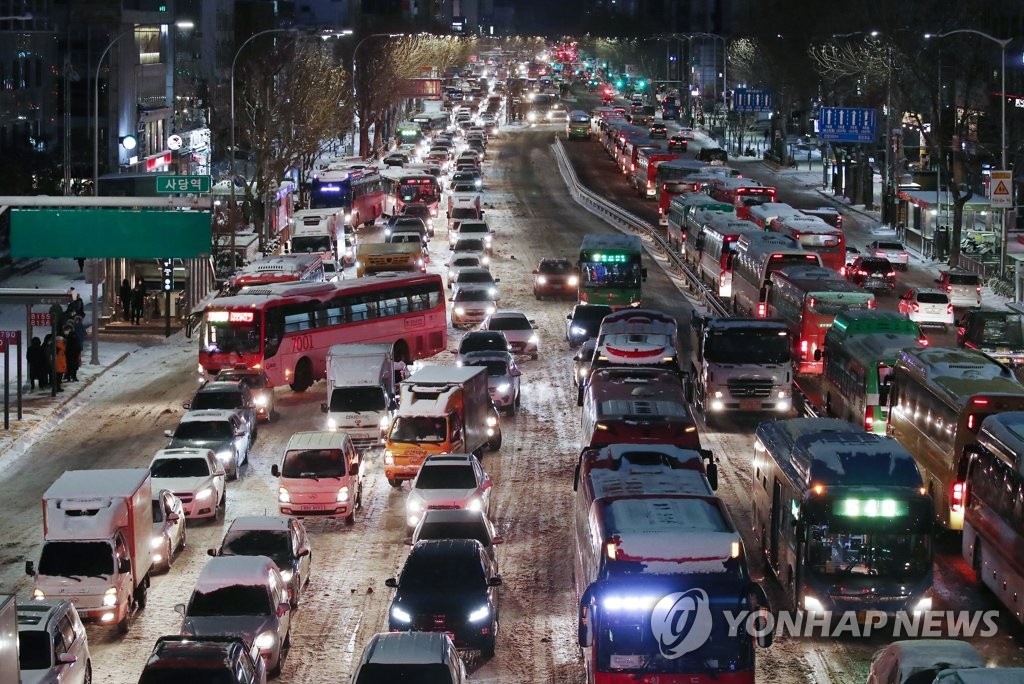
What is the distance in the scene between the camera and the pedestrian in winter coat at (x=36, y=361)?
4166 cm

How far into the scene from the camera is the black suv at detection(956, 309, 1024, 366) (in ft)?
138

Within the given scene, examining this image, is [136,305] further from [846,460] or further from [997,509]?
[997,509]

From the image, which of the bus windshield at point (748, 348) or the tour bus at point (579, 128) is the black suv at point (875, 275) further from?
the tour bus at point (579, 128)

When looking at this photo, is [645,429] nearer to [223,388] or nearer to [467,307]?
[223,388]

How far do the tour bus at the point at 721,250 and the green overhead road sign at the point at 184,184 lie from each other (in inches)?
707

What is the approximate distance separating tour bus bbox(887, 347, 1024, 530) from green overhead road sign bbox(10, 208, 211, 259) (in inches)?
803

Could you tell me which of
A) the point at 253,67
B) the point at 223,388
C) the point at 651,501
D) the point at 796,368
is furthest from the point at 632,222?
the point at 651,501

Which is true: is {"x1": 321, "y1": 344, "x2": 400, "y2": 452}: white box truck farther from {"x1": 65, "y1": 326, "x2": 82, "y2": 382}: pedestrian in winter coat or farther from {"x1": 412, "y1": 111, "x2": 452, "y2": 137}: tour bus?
{"x1": 412, "y1": 111, "x2": 452, "y2": 137}: tour bus

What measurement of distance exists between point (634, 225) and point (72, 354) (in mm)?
39323

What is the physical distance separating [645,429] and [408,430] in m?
5.93

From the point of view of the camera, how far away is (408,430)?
32.2 m

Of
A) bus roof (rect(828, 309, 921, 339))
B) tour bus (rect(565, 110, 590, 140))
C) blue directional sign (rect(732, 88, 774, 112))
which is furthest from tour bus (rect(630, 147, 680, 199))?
bus roof (rect(828, 309, 921, 339))

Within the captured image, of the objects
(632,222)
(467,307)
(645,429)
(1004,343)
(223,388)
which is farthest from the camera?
(632,222)

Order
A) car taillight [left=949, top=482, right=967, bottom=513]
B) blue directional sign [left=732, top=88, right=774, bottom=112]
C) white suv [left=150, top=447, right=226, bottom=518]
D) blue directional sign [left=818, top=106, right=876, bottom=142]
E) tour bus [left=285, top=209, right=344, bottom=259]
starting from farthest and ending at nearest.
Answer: blue directional sign [left=732, top=88, right=774, bottom=112] → blue directional sign [left=818, top=106, right=876, bottom=142] → tour bus [left=285, top=209, right=344, bottom=259] → white suv [left=150, top=447, right=226, bottom=518] → car taillight [left=949, top=482, right=967, bottom=513]
